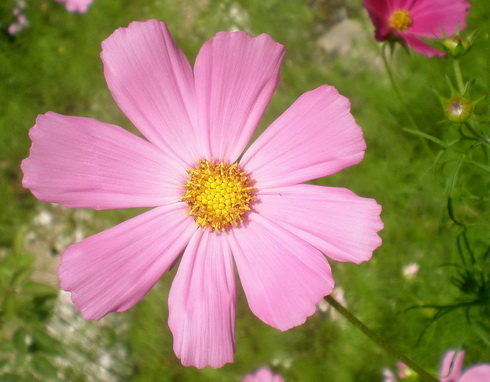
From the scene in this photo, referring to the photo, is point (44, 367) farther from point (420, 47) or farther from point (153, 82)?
point (420, 47)

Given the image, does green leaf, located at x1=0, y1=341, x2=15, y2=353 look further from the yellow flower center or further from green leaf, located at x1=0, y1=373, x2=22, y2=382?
the yellow flower center

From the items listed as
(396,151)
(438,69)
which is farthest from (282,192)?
(438,69)

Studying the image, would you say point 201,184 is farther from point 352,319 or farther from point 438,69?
point 438,69

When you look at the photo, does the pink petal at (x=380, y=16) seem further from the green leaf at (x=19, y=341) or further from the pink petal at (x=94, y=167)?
the green leaf at (x=19, y=341)

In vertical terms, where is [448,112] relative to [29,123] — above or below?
above

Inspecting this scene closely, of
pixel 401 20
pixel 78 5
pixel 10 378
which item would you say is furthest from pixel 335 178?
pixel 10 378

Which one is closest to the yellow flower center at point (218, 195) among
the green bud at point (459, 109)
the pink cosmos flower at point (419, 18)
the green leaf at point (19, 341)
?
the green bud at point (459, 109)

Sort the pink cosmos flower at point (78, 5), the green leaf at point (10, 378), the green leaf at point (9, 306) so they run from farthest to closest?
the pink cosmos flower at point (78, 5) → the green leaf at point (10, 378) → the green leaf at point (9, 306)
